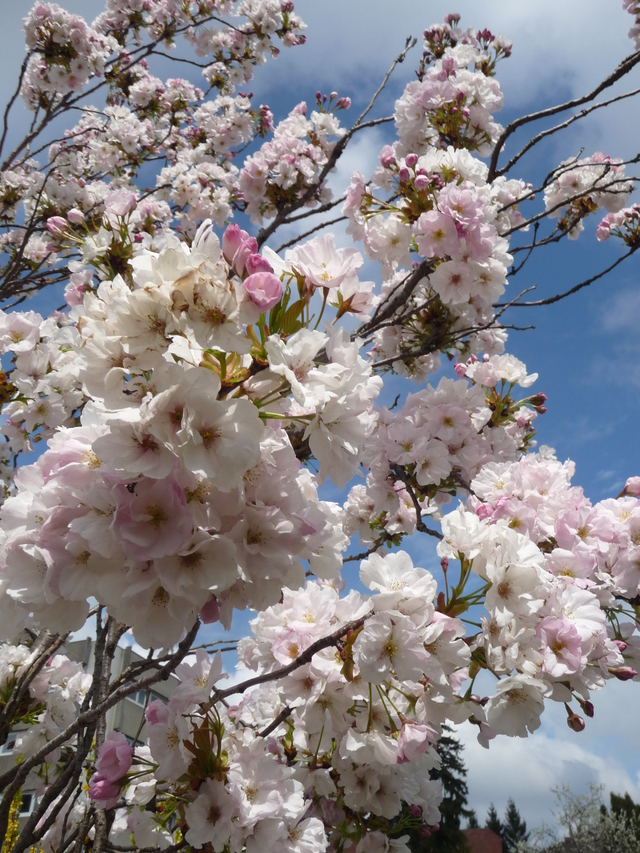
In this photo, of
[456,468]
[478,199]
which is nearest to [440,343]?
[456,468]

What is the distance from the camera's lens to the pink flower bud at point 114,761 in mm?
1955

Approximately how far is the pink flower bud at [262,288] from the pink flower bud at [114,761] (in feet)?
5.43

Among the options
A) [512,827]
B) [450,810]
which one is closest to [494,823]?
[512,827]

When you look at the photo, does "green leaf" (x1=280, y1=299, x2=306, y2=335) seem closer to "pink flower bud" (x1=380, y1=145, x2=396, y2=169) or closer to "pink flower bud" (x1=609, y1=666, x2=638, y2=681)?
"pink flower bud" (x1=609, y1=666, x2=638, y2=681)

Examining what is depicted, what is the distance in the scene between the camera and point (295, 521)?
4.11 feet

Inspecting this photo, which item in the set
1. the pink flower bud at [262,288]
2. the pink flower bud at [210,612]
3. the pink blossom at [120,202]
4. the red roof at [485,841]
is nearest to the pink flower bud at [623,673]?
the pink flower bud at [210,612]

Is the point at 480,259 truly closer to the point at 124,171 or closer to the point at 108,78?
the point at 108,78

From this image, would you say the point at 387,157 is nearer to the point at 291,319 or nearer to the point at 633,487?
the point at 633,487

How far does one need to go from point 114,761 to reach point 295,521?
1.32m

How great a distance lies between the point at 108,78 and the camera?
5.18m

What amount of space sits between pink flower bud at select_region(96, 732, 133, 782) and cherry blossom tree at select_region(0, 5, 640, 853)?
10 millimetres

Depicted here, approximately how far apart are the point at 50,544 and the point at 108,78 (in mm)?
5393

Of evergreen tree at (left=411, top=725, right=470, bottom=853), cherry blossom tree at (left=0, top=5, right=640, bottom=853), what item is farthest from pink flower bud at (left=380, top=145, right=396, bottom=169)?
evergreen tree at (left=411, top=725, right=470, bottom=853)

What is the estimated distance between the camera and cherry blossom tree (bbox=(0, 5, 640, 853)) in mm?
1129
